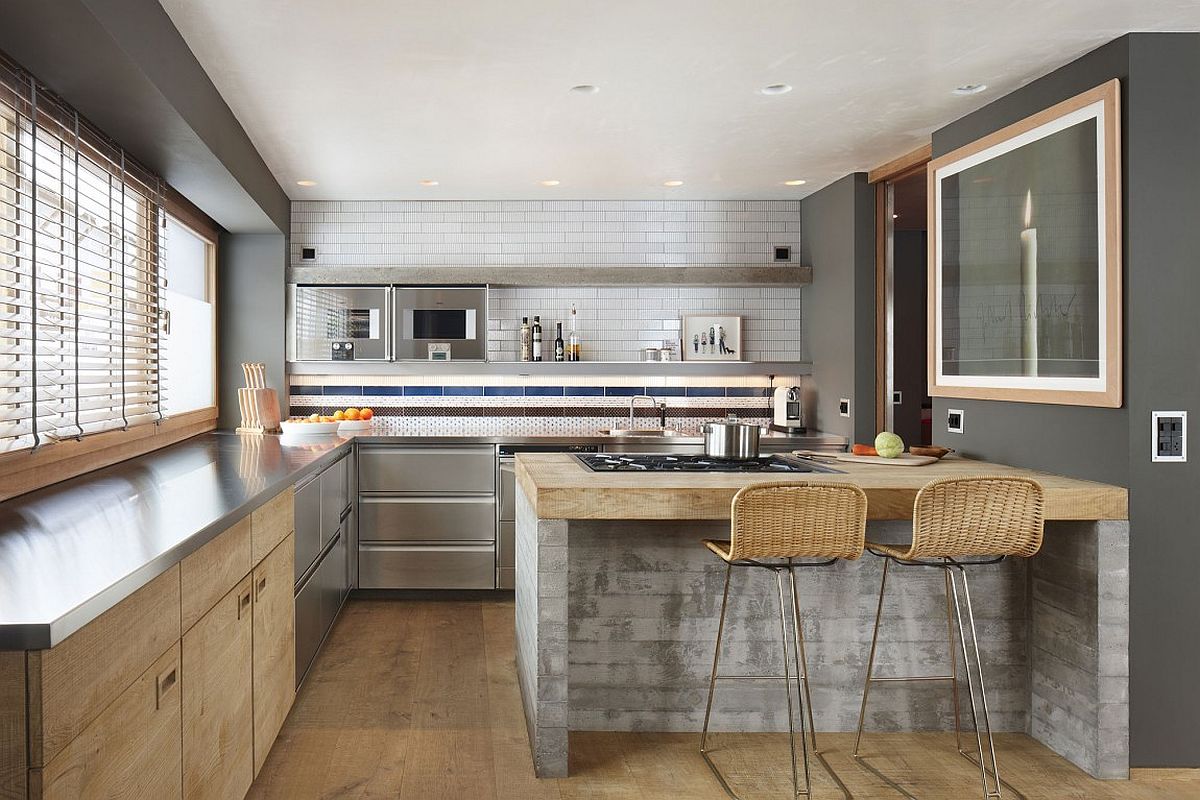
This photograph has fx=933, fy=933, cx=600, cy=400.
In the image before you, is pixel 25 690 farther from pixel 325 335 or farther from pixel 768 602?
pixel 325 335

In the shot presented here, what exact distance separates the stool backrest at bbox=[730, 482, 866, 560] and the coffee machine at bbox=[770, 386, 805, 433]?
9.64 feet

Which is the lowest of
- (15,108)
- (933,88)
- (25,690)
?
(25,690)

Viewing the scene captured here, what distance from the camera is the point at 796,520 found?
2.62 m

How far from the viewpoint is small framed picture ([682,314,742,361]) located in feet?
18.8

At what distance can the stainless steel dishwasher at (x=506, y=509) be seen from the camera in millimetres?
5191

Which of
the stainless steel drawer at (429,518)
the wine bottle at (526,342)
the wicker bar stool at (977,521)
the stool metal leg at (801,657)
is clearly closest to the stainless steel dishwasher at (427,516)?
the stainless steel drawer at (429,518)

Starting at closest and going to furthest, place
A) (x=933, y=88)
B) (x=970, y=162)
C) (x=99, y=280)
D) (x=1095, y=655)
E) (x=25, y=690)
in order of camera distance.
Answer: (x=25, y=690) → (x=1095, y=655) → (x=99, y=280) → (x=933, y=88) → (x=970, y=162)

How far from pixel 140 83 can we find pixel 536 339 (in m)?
3.30

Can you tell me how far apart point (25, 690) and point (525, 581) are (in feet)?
6.94

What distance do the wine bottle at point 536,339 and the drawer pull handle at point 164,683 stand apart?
12.8ft

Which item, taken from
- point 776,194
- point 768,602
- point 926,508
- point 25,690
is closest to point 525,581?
point 768,602

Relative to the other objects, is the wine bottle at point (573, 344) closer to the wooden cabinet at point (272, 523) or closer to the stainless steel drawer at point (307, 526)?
the stainless steel drawer at point (307, 526)

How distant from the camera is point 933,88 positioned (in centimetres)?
346

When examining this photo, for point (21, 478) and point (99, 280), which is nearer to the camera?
point (21, 478)
